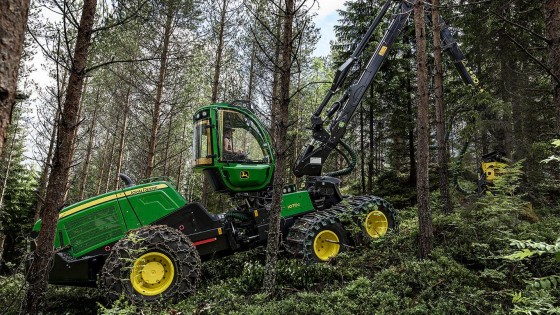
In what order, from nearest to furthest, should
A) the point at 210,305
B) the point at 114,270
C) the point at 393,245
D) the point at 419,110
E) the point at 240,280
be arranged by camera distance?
the point at 210,305 < the point at 114,270 < the point at 240,280 < the point at 419,110 < the point at 393,245

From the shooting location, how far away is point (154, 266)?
551 cm

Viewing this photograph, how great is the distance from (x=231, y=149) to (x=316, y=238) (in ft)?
7.87

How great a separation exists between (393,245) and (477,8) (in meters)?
8.76

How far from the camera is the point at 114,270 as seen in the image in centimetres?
510

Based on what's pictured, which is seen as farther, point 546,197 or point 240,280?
point 546,197

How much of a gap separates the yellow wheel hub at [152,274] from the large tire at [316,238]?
7.23 feet

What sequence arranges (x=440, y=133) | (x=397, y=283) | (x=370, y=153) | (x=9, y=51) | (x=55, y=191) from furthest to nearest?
1. (x=370, y=153)
2. (x=440, y=133)
3. (x=397, y=283)
4. (x=55, y=191)
5. (x=9, y=51)

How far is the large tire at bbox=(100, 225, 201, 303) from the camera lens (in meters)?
5.12

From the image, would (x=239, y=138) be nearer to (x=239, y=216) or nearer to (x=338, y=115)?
(x=239, y=216)

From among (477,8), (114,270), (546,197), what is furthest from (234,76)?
(114,270)

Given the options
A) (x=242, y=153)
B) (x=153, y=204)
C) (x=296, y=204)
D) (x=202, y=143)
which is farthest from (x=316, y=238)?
(x=153, y=204)

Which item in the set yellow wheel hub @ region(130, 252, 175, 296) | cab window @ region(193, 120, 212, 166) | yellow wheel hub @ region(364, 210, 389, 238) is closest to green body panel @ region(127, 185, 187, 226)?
yellow wheel hub @ region(130, 252, 175, 296)

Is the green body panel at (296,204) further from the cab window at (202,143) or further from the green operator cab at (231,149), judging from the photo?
the cab window at (202,143)

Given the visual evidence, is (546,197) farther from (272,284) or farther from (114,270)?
(114,270)
